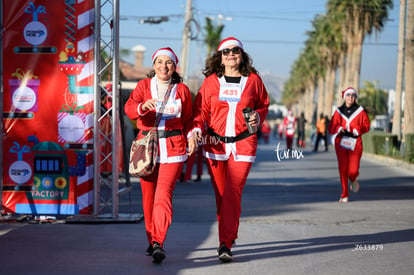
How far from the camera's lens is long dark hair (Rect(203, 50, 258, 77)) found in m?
7.20

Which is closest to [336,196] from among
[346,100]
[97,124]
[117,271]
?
[346,100]

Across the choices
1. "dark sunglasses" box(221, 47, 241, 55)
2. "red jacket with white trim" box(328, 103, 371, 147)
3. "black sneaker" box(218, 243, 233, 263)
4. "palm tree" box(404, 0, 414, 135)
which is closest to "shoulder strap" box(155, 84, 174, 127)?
"dark sunglasses" box(221, 47, 241, 55)

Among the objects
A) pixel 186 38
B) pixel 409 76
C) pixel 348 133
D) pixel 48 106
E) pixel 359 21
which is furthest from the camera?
pixel 359 21

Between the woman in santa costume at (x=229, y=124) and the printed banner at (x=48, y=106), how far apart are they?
2624mm

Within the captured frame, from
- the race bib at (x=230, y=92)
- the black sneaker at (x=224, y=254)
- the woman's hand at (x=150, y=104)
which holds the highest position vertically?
the race bib at (x=230, y=92)

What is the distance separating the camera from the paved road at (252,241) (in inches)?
263

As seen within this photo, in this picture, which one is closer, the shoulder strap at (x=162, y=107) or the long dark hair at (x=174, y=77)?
the shoulder strap at (x=162, y=107)

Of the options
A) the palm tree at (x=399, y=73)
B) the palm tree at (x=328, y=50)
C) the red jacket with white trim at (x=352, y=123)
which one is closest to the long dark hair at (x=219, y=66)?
the red jacket with white trim at (x=352, y=123)

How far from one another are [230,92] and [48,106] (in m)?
3.21

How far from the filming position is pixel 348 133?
12625 millimetres

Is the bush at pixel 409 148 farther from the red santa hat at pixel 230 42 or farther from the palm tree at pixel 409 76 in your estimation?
the red santa hat at pixel 230 42

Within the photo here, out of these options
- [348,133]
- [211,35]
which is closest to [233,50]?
[348,133]

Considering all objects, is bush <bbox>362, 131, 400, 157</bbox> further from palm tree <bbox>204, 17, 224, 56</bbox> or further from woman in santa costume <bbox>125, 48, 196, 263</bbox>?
palm tree <bbox>204, 17, 224, 56</bbox>

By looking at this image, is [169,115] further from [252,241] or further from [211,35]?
[211,35]
